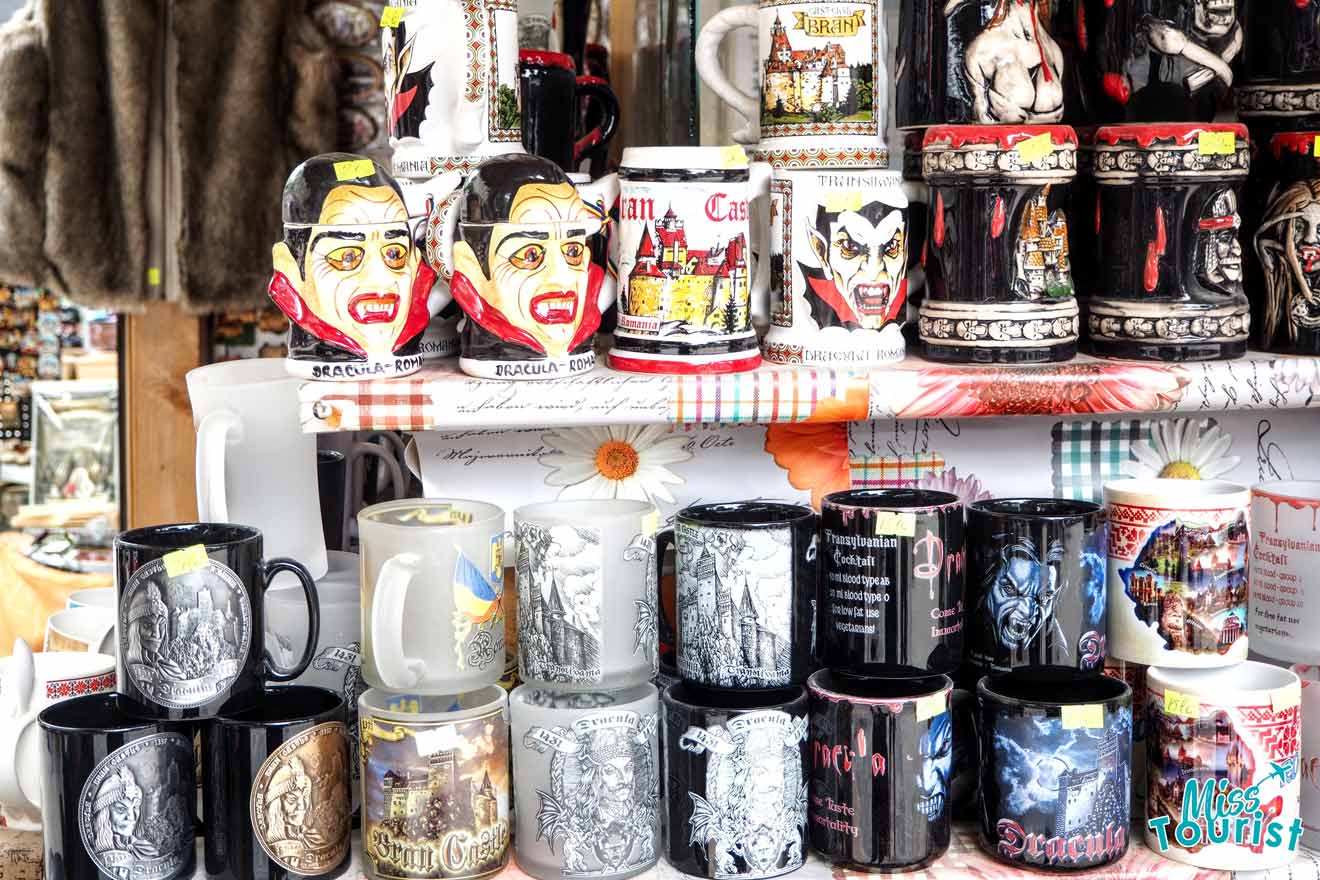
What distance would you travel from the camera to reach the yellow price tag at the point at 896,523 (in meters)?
1.19

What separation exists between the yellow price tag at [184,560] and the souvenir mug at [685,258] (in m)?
0.36

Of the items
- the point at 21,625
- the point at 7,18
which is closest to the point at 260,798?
the point at 21,625

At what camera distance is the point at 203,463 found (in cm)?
124

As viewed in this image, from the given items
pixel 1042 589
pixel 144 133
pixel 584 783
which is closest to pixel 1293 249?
pixel 1042 589

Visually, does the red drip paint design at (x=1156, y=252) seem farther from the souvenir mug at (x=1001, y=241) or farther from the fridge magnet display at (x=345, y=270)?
the fridge magnet display at (x=345, y=270)

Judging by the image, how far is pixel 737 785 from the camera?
Result: 117 cm

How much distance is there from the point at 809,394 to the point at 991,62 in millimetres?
325

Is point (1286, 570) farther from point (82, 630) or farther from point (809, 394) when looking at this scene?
point (82, 630)

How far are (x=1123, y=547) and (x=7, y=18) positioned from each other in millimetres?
2130

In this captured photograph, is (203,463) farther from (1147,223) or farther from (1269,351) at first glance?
(1269,351)

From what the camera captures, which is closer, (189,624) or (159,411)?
(189,624)

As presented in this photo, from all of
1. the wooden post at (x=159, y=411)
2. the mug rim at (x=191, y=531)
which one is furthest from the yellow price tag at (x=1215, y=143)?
the wooden post at (x=159, y=411)

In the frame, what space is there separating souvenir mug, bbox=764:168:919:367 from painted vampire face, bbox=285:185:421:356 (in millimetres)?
316

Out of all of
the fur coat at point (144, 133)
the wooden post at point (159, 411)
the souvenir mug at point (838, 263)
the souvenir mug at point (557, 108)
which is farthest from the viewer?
the wooden post at point (159, 411)
